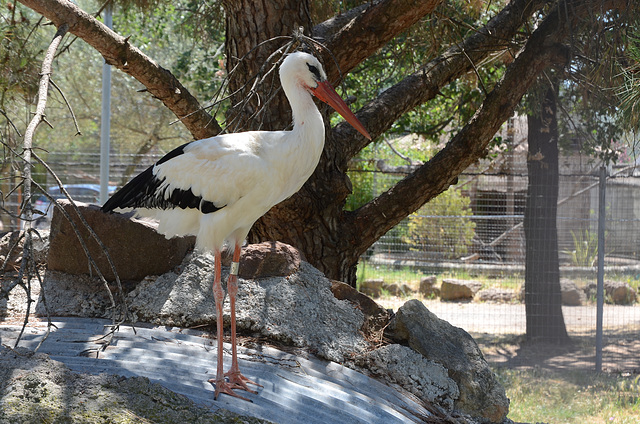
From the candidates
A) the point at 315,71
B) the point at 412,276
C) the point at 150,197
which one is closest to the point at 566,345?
the point at 412,276

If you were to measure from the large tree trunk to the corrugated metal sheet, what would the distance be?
5.76 metres

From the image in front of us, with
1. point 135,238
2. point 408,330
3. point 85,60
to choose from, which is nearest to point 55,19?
point 135,238

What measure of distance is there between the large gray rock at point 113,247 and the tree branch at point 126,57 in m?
0.80

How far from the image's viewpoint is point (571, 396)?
7219 millimetres

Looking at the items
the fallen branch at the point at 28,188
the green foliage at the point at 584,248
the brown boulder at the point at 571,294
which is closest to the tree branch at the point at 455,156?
the fallen branch at the point at 28,188

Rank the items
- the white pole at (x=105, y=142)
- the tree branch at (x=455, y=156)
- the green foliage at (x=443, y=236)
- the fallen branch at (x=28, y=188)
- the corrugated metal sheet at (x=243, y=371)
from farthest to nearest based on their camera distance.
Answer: the green foliage at (x=443, y=236) < the white pole at (x=105, y=142) < the tree branch at (x=455, y=156) < the corrugated metal sheet at (x=243, y=371) < the fallen branch at (x=28, y=188)

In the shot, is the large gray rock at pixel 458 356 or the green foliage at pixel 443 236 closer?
the large gray rock at pixel 458 356

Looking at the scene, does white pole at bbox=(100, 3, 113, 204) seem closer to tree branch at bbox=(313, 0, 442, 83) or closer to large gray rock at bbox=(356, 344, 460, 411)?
tree branch at bbox=(313, 0, 442, 83)

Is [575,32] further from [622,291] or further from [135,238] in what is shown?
[622,291]

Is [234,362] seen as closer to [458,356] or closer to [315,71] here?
[458,356]

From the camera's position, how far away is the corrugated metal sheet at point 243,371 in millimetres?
2988

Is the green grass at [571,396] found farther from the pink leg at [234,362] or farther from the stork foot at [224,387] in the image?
the stork foot at [224,387]

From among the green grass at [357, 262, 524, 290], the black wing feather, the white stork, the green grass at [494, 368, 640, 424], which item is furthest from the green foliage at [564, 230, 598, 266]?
the black wing feather

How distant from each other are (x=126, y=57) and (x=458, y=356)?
9.30ft
